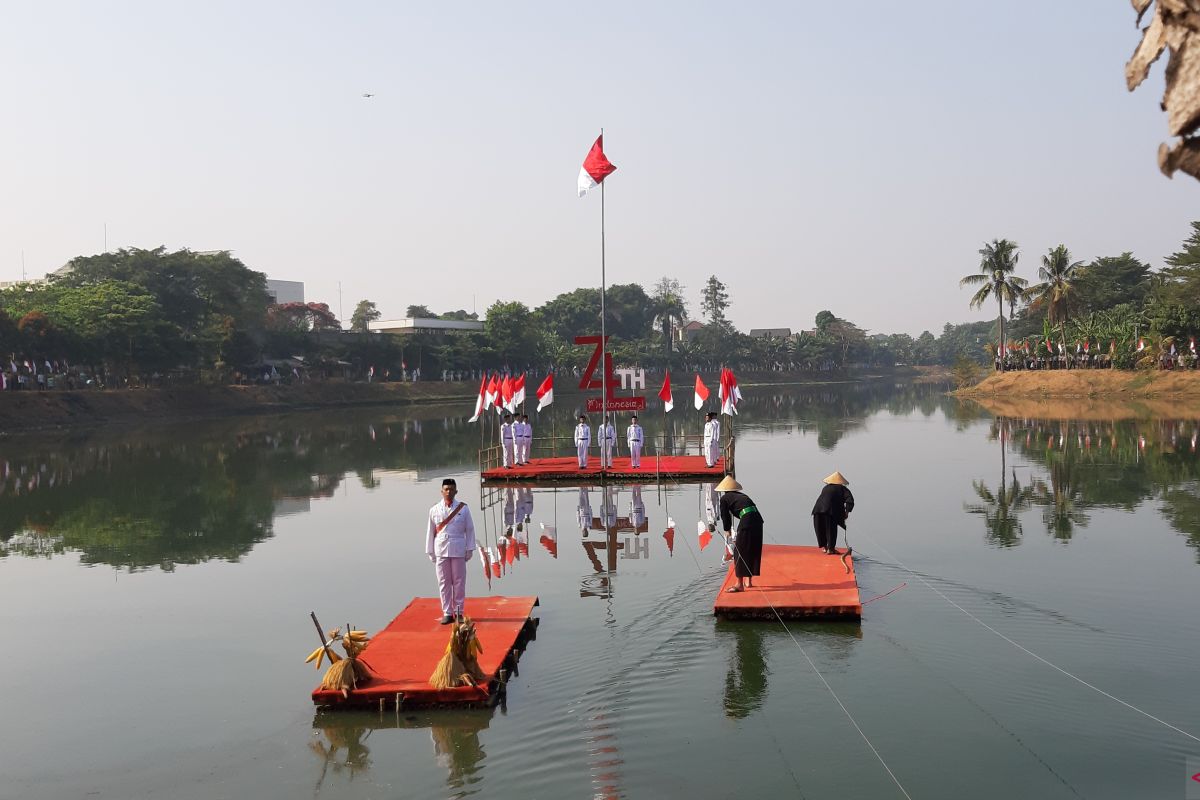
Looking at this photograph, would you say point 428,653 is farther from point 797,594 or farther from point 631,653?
point 797,594

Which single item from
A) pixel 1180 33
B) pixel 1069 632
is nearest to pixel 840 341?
pixel 1069 632

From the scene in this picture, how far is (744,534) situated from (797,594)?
1082 millimetres

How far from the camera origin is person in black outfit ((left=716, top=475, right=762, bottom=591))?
14.3 metres

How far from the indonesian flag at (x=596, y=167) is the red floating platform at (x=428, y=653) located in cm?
1825

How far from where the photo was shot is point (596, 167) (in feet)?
97.8

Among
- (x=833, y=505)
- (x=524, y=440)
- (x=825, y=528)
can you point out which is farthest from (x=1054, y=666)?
(x=524, y=440)

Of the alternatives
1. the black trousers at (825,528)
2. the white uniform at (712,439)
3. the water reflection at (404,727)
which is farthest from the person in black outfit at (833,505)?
the white uniform at (712,439)

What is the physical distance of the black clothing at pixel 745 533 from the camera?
46.8 ft

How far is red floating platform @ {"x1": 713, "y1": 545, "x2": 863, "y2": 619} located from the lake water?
29cm

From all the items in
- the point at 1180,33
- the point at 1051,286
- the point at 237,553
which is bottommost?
the point at 237,553

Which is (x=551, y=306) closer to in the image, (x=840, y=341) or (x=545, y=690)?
(x=840, y=341)

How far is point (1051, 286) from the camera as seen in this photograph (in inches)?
3393

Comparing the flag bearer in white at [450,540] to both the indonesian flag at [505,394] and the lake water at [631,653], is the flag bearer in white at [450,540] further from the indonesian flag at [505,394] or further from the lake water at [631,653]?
the indonesian flag at [505,394]

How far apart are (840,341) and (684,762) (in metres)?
151
